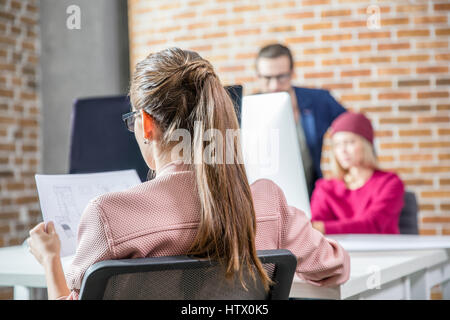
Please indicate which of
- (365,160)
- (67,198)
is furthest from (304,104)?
(67,198)

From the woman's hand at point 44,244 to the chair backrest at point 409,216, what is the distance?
1.86m

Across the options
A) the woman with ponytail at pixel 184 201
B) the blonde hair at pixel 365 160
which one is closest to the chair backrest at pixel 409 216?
the blonde hair at pixel 365 160

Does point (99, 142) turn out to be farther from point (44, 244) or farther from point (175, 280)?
point (175, 280)

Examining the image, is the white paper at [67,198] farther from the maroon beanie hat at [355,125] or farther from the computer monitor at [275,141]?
the maroon beanie hat at [355,125]

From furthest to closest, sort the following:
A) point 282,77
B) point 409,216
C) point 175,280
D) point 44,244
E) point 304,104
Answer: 1. point 304,104
2. point 282,77
3. point 409,216
4. point 44,244
5. point 175,280

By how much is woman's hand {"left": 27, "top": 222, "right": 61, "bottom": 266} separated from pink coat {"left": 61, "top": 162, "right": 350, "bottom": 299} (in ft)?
0.40

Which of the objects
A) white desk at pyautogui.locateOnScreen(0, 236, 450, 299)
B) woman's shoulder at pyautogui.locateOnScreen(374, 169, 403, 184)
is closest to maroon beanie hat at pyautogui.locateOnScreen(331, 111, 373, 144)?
woman's shoulder at pyautogui.locateOnScreen(374, 169, 403, 184)

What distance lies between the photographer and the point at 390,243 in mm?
1806

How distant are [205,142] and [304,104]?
2.14 meters

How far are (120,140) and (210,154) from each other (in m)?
1.05

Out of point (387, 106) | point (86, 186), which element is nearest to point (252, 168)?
point (86, 186)

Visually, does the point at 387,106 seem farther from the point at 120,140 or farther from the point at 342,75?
the point at 120,140

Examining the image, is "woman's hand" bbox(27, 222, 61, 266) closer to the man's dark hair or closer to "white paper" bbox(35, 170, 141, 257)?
"white paper" bbox(35, 170, 141, 257)

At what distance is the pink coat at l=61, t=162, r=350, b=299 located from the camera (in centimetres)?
85
